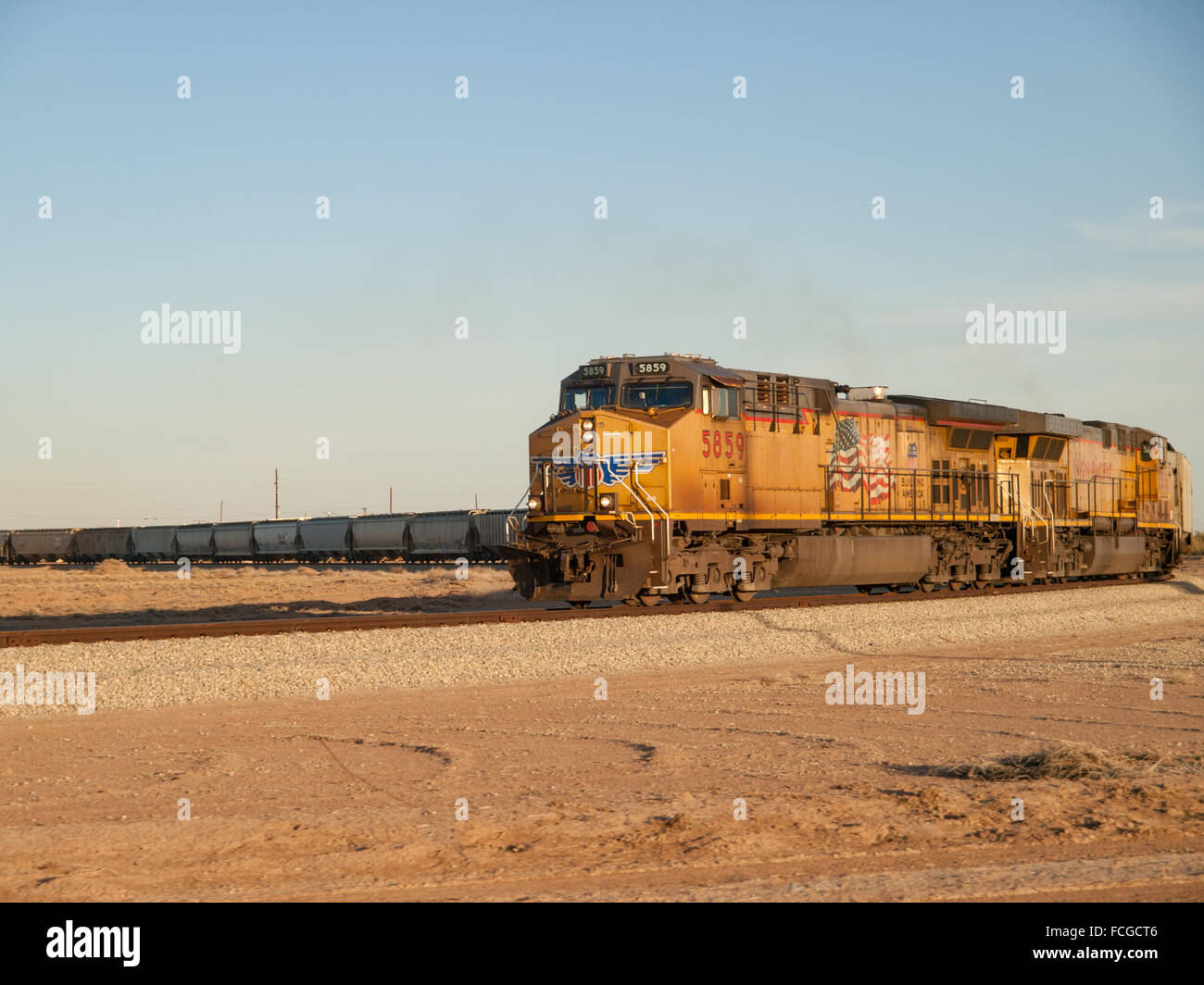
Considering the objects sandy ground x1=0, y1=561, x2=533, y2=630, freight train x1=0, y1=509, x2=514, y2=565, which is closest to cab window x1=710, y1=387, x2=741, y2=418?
sandy ground x1=0, y1=561, x2=533, y2=630

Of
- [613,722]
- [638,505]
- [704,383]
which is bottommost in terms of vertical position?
[613,722]


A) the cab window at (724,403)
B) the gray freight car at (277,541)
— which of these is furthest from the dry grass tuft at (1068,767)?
the gray freight car at (277,541)

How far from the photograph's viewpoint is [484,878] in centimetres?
599

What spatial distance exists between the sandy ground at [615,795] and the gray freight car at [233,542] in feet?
175

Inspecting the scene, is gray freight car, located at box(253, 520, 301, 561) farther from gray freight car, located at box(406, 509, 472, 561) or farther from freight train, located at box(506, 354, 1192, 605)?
freight train, located at box(506, 354, 1192, 605)

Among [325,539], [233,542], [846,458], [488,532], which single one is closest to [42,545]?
[233,542]

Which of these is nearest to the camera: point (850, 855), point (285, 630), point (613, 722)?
point (850, 855)

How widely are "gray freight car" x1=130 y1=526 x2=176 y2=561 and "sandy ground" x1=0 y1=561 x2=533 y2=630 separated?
1477 cm

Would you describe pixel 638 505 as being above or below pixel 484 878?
above
